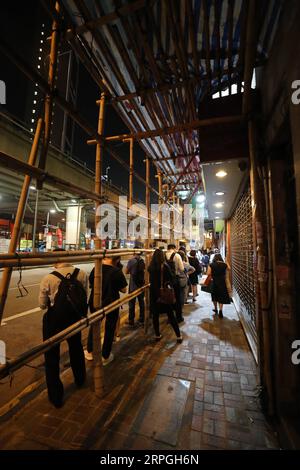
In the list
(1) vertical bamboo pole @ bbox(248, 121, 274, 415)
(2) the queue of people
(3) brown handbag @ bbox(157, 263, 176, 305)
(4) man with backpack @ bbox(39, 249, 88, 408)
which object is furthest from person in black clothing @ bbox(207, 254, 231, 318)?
(4) man with backpack @ bbox(39, 249, 88, 408)

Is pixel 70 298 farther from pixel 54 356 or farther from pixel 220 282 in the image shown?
pixel 220 282

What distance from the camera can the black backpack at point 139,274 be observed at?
203 inches

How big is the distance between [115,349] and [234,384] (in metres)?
2.22

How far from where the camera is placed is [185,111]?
3791 millimetres

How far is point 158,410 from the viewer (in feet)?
8.28

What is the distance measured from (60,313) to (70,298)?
0.24 meters

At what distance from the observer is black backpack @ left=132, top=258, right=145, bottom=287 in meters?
5.16

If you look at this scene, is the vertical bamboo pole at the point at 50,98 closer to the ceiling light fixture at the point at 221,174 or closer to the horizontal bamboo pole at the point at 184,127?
the horizontal bamboo pole at the point at 184,127

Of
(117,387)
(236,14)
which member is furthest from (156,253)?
(236,14)

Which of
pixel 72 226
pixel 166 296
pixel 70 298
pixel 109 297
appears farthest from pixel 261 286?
pixel 72 226

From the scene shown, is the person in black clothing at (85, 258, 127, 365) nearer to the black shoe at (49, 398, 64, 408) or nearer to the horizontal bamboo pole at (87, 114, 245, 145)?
the black shoe at (49, 398, 64, 408)

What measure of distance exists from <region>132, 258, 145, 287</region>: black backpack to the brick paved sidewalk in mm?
1598

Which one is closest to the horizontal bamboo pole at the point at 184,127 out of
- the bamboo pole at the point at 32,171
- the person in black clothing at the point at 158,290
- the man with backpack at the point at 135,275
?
the bamboo pole at the point at 32,171
